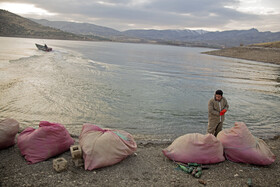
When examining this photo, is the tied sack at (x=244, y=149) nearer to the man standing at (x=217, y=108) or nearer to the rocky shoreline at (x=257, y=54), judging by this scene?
the man standing at (x=217, y=108)

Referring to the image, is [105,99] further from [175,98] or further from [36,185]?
[36,185]

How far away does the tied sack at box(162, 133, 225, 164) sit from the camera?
5203mm

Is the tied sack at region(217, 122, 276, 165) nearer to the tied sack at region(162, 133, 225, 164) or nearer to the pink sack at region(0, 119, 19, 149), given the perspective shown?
the tied sack at region(162, 133, 225, 164)

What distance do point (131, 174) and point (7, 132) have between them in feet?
10.7

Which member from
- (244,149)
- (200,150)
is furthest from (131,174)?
(244,149)

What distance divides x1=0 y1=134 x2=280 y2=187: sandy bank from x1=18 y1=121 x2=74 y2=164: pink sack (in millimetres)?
157

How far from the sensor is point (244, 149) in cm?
530

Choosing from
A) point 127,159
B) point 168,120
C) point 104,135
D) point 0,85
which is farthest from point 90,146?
point 0,85

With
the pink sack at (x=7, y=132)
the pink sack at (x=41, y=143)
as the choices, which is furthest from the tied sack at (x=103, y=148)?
the pink sack at (x=7, y=132)

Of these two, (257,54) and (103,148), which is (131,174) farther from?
(257,54)

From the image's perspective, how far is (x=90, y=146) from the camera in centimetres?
483

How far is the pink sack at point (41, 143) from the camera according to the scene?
16.4ft

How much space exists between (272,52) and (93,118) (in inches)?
2374

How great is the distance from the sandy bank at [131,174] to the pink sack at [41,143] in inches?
6.2
